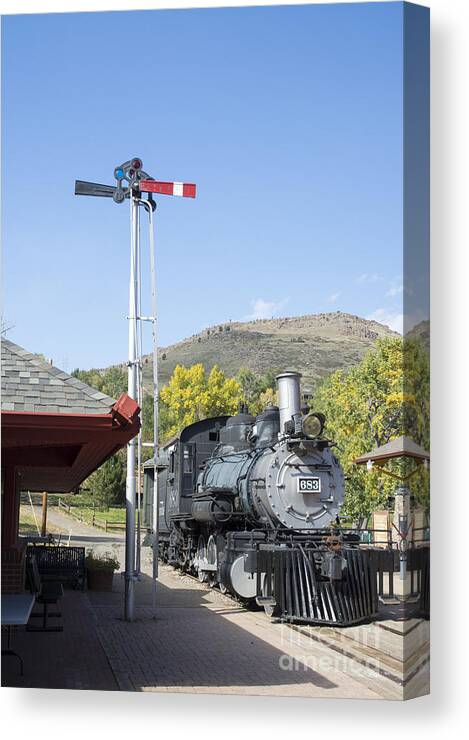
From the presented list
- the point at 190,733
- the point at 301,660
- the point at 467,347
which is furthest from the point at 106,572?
the point at 467,347

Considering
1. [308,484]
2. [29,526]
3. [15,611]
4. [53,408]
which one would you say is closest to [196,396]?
[29,526]

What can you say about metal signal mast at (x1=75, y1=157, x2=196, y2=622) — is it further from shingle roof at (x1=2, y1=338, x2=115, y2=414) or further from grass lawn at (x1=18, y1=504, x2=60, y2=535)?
grass lawn at (x1=18, y1=504, x2=60, y2=535)

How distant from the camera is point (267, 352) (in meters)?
95.3

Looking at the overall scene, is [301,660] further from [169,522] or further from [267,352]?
[267,352]

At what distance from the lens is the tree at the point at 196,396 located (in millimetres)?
41719

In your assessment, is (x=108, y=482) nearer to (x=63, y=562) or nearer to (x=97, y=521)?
(x=97, y=521)

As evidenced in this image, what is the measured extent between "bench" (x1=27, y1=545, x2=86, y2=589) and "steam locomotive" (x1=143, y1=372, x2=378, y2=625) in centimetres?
252

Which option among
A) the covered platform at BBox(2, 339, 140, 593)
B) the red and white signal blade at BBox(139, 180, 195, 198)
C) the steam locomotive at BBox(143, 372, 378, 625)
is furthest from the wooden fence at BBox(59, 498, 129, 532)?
the covered platform at BBox(2, 339, 140, 593)

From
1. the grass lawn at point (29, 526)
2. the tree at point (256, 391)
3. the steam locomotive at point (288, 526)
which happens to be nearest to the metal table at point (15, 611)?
the steam locomotive at point (288, 526)

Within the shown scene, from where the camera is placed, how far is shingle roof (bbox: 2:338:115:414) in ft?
21.4

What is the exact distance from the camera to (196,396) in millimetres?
42125

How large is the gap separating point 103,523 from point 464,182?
118ft

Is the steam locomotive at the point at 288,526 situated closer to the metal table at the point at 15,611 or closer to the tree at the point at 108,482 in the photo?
the metal table at the point at 15,611

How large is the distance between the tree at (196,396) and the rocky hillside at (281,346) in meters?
39.0
